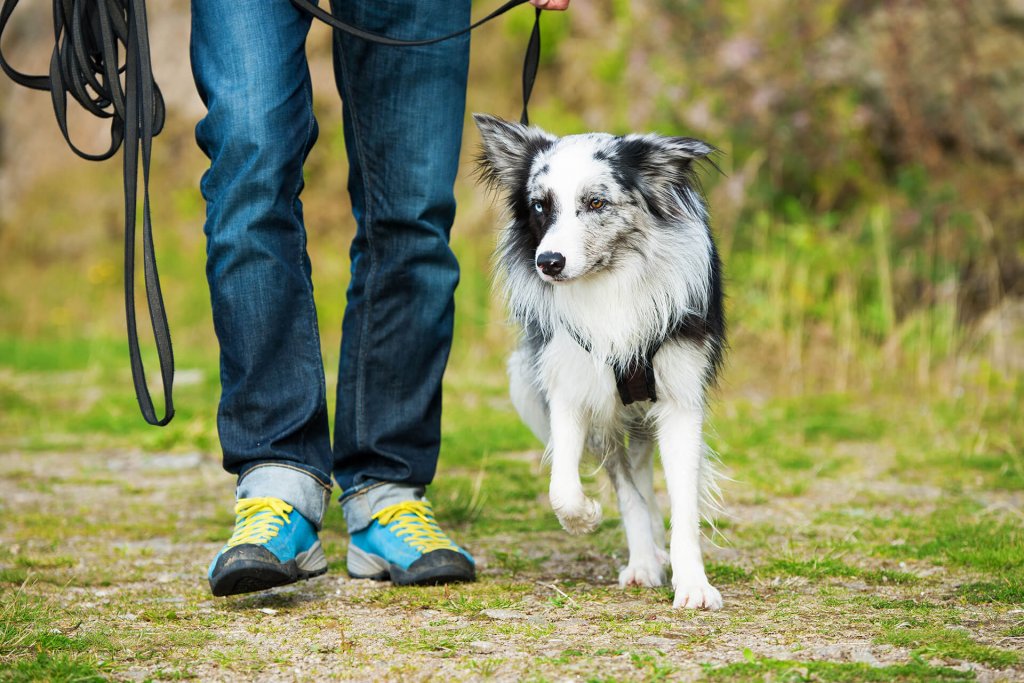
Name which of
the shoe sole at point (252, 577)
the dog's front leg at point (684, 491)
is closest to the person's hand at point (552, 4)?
the dog's front leg at point (684, 491)

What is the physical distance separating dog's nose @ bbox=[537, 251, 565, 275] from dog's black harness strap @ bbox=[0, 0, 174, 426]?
0.97 m

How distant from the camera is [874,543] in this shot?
351 cm

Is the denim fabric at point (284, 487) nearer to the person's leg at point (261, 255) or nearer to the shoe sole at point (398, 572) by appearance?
the person's leg at point (261, 255)

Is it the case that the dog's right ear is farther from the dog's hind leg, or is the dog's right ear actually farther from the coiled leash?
the dog's hind leg

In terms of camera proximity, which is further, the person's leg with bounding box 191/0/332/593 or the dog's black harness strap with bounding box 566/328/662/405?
the dog's black harness strap with bounding box 566/328/662/405

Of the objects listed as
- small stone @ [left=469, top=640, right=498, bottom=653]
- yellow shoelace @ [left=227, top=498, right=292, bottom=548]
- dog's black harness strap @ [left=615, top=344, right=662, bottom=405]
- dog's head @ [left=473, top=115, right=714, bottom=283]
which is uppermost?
dog's head @ [left=473, top=115, right=714, bottom=283]

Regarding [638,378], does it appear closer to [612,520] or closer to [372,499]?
[372,499]

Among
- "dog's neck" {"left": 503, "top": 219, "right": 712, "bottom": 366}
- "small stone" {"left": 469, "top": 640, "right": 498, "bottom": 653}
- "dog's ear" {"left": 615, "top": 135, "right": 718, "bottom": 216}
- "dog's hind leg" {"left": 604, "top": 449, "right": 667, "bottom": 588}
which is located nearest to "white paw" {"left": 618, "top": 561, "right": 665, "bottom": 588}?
"dog's hind leg" {"left": 604, "top": 449, "right": 667, "bottom": 588}

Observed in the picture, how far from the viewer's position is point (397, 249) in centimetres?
319

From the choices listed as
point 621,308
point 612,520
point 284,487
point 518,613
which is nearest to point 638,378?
point 621,308

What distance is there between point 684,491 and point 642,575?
30 cm

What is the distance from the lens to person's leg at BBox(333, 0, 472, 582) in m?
3.12

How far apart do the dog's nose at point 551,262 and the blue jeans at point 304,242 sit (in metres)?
0.37

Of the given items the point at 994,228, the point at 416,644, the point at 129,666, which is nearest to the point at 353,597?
the point at 416,644
